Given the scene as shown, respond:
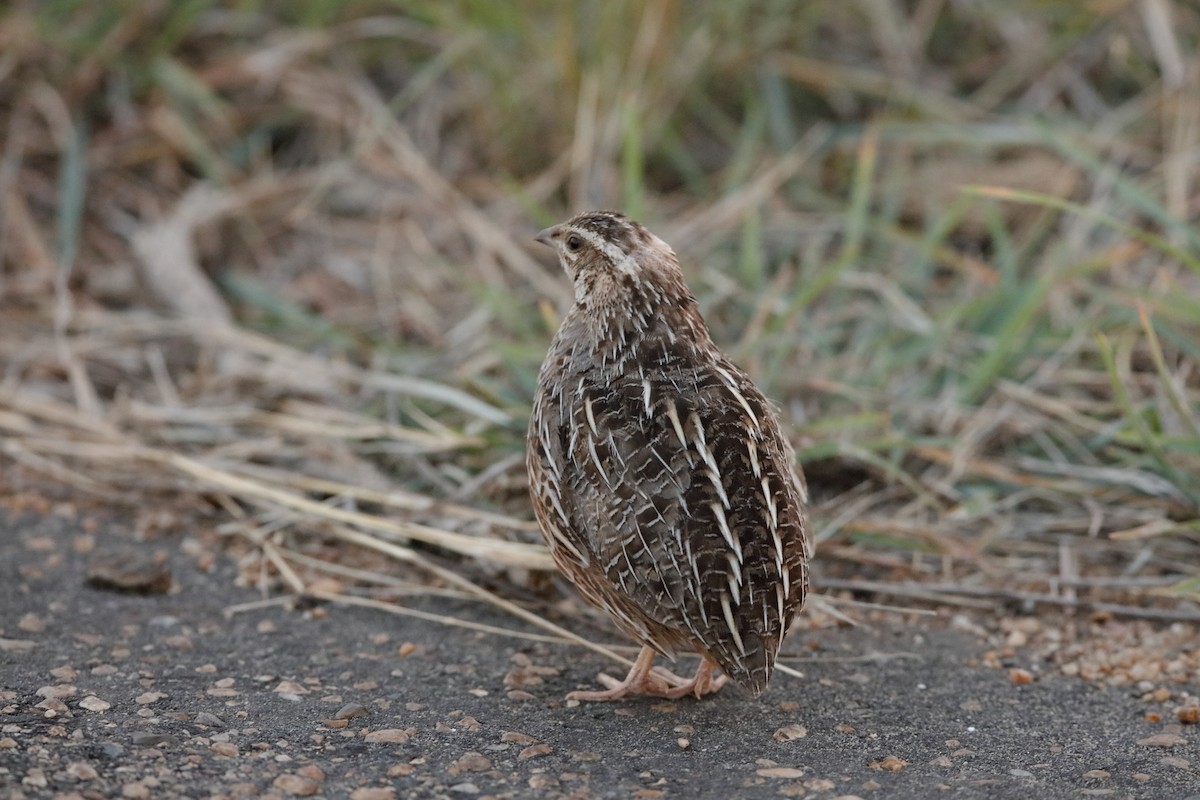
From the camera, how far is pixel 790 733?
12.5 feet

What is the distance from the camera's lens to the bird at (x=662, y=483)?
3672 mm

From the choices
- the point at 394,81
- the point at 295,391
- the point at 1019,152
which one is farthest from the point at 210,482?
the point at 1019,152

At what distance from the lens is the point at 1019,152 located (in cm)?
744

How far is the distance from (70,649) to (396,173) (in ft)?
13.4

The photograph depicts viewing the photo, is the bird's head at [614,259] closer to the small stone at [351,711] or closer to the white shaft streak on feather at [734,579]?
the white shaft streak on feather at [734,579]

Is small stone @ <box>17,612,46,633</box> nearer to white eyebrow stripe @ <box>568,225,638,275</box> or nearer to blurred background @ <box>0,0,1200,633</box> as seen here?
blurred background @ <box>0,0,1200,633</box>

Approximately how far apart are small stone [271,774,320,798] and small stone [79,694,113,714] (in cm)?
62

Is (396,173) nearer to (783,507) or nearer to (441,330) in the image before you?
(441,330)

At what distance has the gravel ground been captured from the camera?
3.40 meters

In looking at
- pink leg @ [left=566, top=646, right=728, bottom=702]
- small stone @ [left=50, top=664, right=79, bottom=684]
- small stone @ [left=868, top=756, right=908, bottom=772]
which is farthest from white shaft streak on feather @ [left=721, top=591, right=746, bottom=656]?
small stone @ [left=50, top=664, right=79, bottom=684]

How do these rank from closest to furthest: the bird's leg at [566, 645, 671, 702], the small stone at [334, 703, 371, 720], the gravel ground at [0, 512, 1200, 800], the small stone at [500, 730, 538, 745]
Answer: the gravel ground at [0, 512, 1200, 800], the small stone at [500, 730, 538, 745], the small stone at [334, 703, 371, 720], the bird's leg at [566, 645, 671, 702]

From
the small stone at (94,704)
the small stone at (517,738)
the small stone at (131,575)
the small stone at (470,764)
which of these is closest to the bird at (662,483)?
the small stone at (517,738)

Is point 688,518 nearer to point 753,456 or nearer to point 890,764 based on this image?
point 753,456

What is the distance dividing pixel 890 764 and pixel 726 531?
711mm
